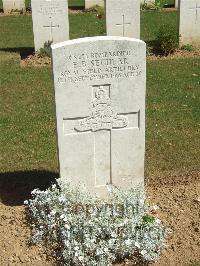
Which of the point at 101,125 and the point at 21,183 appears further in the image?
the point at 21,183

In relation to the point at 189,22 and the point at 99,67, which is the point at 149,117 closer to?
the point at 99,67

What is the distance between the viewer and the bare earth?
15.4 feet

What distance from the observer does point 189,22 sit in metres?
12.4

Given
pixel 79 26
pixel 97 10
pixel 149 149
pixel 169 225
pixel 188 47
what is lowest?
pixel 169 225

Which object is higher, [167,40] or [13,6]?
[13,6]

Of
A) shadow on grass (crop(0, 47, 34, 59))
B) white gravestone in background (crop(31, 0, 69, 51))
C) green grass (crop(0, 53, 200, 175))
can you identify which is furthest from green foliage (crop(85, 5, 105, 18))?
green grass (crop(0, 53, 200, 175))

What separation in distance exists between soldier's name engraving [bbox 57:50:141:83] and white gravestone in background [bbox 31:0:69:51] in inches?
288

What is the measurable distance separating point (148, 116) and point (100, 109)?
3403 mm

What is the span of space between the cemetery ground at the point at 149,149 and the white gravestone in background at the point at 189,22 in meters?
1.20

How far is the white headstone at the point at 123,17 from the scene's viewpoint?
11688mm

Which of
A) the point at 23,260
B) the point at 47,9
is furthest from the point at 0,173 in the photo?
the point at 47,9

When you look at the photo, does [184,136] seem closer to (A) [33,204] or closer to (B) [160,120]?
(B) [160,120]

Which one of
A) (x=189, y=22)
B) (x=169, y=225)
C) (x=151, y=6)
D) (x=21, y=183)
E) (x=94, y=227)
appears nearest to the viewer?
(x=94, y=227)

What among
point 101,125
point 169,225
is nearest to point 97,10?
point 101,125
